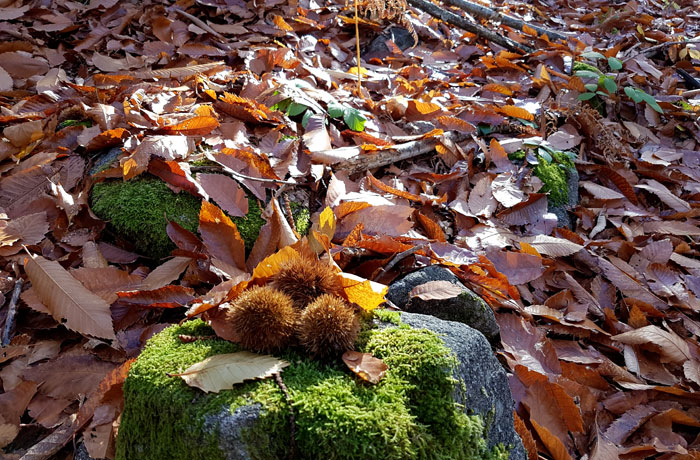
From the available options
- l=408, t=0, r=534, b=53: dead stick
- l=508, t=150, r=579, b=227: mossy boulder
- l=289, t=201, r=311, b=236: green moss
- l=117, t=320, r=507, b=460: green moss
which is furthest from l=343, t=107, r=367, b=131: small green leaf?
l=408, t=0, r=534, b=53: dead stick

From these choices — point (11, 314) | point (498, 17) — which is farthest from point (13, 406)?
point (498, 17)

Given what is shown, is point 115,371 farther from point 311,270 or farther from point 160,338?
point 311,270

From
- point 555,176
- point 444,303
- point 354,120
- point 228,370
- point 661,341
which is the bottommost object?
point 661,341

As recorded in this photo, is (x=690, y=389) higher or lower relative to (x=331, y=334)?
lower

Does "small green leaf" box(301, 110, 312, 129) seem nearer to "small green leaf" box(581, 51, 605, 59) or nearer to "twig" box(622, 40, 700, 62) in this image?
"small green leaf" box(581, 51, 605, 59)

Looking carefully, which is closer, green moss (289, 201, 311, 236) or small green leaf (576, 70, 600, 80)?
green moss (289, 201, 311, 236)

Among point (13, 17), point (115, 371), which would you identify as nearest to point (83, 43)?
point (13, 17)

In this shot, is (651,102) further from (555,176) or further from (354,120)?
(354,120)
